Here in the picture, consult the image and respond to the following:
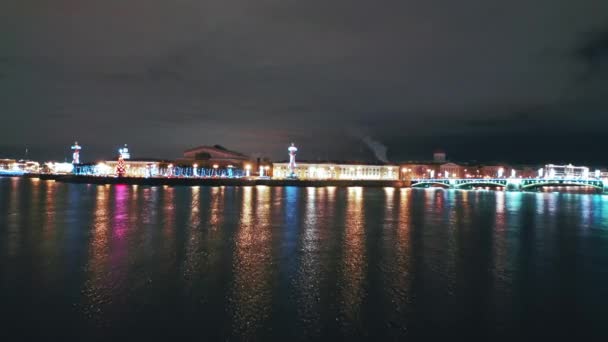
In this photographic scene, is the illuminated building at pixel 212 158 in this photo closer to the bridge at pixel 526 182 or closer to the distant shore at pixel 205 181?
the distant shore at pixel 205 181

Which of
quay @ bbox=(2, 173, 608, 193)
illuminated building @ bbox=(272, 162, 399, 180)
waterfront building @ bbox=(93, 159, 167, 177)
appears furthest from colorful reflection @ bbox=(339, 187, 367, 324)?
waterfront building @ bbox=(93, 159, 167, 177)

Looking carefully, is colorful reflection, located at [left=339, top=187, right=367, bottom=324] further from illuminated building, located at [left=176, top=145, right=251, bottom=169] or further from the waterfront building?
illuminated building, located at [left=176, top=145, right=251, bottom=169]

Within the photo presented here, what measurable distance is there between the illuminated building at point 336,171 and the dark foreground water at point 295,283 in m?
79.8

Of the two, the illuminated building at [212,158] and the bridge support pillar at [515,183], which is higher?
the illuminated building at [212,158]

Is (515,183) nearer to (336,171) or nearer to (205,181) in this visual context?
(336,171)

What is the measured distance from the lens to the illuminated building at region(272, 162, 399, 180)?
9869cm

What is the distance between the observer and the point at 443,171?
115000 mm

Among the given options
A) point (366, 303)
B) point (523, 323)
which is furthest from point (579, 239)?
point (366, 303)

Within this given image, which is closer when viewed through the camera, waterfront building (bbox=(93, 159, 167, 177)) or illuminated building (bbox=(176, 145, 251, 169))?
waterfront building (bbox=(93, 159, 167, 177))

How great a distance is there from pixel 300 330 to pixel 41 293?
19.7 feet

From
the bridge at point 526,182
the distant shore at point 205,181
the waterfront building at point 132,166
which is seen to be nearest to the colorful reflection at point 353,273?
the distant shore at point 205,181

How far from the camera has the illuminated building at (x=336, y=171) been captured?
98688 mm

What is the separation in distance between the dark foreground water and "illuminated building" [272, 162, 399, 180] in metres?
79.8

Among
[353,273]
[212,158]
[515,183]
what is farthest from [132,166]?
[353,273]
